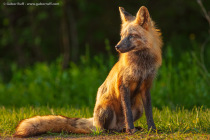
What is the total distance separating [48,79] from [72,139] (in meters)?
5.00

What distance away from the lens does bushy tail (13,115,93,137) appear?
4.47 metres

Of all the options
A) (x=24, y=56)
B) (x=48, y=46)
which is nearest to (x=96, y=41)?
(x=48, y=46)

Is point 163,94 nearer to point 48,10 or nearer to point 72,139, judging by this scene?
point 72,139

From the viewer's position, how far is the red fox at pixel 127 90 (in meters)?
4.53

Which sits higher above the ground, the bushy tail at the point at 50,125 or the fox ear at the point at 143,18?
the fox ear at the point at 143,18

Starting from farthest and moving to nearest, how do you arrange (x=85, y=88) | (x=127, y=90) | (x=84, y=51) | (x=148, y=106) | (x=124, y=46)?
(x=84, y=51) → (x=85, y=88) → (x=148, y=106) → (x=127, y=90) → (x=124, y=46)

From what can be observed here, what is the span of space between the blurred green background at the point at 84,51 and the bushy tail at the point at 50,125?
125 inches

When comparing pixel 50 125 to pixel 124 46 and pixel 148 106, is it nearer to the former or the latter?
pixel 148 106

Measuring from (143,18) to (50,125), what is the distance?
216cm

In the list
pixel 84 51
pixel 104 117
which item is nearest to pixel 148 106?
pixel 104 117

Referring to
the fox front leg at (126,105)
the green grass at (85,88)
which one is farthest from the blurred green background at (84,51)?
the fox front leg at (126,105)

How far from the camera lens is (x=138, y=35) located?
4543mm

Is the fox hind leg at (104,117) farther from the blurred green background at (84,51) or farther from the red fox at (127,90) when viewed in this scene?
the blurred green background at (84,51)

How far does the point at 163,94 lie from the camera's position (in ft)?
26.2
